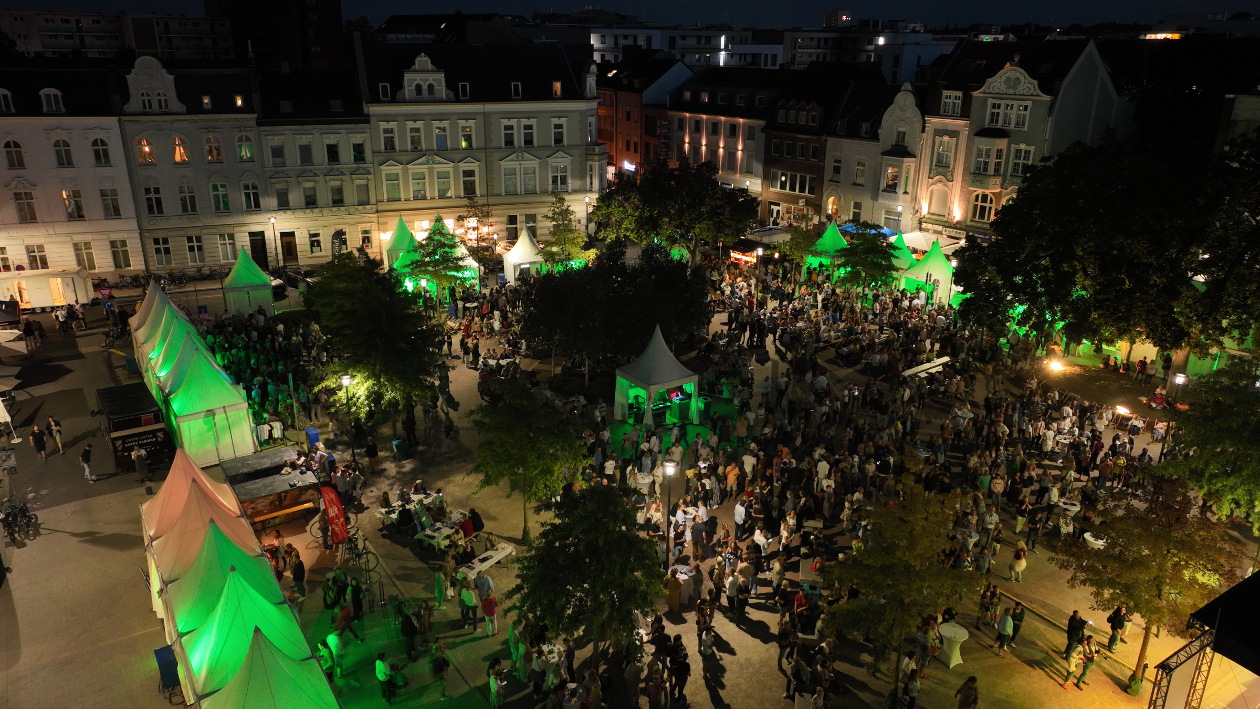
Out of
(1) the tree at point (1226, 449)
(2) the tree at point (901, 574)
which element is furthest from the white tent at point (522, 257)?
(1) the tree at point (1226, 449)

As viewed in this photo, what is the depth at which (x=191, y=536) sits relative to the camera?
1564 centimetres

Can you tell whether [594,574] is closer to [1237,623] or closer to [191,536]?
[191,536]

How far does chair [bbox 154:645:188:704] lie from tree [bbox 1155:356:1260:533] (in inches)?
790

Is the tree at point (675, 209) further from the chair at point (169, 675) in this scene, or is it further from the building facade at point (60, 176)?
the chair at point (169, 675)

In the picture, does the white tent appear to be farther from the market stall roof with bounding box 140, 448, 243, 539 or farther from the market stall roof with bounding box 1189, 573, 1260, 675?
the market stall roof with bounding box 1189, 573, 1260, 675

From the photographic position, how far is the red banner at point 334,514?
741 inches

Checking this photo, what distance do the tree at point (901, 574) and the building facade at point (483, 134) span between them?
35032 millimetres

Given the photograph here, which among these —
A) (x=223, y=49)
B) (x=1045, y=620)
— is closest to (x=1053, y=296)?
(x=1045, y=620)

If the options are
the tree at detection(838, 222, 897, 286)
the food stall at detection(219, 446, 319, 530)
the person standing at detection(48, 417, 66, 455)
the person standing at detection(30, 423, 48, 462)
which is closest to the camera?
the food stall at detection(219, 446, 319, 530)

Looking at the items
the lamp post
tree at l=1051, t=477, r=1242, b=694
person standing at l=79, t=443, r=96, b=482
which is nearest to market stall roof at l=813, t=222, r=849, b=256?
the lamp post

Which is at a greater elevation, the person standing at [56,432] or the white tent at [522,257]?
the white tent at [522,257]

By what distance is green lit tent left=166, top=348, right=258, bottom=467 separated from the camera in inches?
887

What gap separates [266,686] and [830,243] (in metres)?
32.2

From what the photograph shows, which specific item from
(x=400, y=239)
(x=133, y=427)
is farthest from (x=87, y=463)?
(x=400, y=239)
